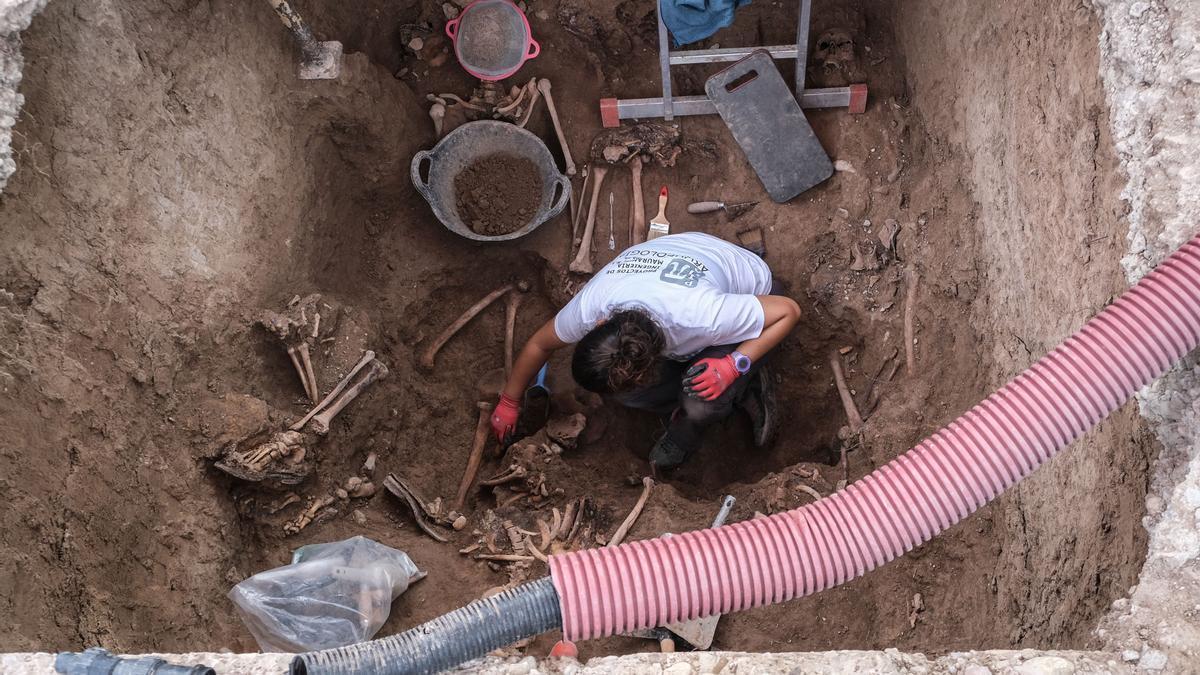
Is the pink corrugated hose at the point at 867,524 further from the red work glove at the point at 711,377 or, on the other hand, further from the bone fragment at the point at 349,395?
the bone fragment at the point at 349,395

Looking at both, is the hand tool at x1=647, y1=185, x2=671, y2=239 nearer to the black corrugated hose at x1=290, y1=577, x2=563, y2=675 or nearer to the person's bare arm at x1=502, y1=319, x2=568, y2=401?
the person's bare arm at x1=502, y1=319, x2=568, y2=401

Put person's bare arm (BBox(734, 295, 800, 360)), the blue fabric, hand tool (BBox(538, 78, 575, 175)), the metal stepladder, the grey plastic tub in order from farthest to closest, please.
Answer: hand tool (BBox(538, 78, 575, 175)) < the grey plastic tub < the metal stepladder < person's bare arm (BBox(734, 295, 800, 360)) < the blue fabric

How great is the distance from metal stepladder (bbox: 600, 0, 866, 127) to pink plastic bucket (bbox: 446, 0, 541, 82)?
564 millimetres

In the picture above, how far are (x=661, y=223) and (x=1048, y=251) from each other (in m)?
2.09

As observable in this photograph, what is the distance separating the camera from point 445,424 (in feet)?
14.8

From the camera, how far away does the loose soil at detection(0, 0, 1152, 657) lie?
297cm

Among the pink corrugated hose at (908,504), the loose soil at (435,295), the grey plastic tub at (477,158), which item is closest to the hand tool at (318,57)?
the loose soil at (435,295)

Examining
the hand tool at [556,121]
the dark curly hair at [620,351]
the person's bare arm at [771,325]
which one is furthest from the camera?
the hand tool at [556,121]

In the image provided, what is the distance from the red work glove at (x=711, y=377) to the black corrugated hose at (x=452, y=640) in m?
1.51

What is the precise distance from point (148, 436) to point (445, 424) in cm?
154

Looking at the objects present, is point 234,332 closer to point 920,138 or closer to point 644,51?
point 644,51

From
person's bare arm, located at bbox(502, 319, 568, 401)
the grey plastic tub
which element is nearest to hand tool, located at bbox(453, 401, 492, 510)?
person's bare arm, located at bbox(502, 319, 568, 401)

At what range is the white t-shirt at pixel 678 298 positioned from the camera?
3.65 metres

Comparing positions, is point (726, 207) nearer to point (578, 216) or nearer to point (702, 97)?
point (702, 97)
